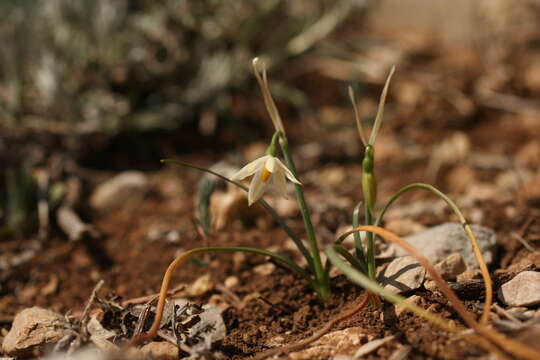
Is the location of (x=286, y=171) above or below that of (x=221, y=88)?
below

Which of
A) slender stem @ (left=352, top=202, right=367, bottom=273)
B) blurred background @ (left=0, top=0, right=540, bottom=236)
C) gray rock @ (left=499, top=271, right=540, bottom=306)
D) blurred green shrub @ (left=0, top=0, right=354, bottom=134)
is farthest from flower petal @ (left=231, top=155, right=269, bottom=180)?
blurred green shrub @ (left=0, top=0, right=354, bottom=134)

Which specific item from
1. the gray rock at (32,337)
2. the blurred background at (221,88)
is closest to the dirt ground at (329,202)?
the blurred background at (221,88)

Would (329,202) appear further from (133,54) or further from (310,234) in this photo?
(133,54)

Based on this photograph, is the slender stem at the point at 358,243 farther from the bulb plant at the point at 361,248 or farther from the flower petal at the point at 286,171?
the flower petal at the point at 286,171

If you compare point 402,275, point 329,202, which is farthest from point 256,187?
point 329,202

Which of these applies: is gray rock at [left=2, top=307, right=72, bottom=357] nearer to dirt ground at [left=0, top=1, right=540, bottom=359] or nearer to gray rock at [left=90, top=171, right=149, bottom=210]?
dirt ground at [left=0, top=1, right=540, bottom=359]

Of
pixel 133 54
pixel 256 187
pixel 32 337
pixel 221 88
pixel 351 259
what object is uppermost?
pixel 133 54

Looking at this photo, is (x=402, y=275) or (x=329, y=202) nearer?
(x=402, y=275)
